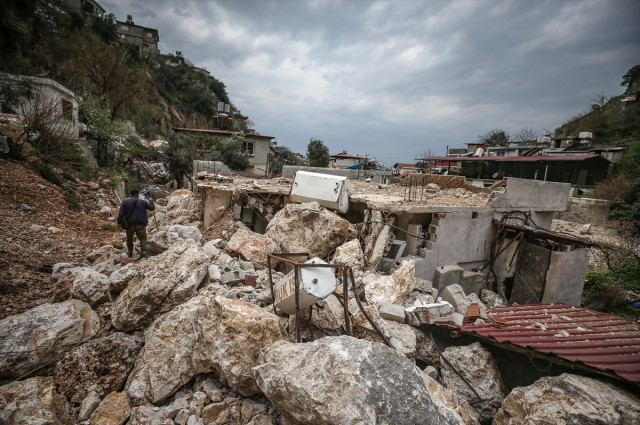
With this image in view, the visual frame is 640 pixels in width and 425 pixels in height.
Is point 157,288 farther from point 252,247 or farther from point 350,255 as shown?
point 350,255

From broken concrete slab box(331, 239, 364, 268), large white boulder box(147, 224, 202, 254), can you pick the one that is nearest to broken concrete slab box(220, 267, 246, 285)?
large white boulder box(147, 224, 202, 254)

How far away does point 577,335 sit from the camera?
13.7 ft

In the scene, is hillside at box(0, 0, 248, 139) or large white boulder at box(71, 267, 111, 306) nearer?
large white boulder at box(71, 267, 111, 306)

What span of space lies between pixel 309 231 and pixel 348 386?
5.01 meters

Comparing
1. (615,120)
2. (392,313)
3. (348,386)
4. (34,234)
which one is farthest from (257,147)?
(615,120)

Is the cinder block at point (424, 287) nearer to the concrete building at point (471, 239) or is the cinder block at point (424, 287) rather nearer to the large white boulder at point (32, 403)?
the concrete building at point (471, 239)

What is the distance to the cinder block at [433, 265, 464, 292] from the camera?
21.8 feet

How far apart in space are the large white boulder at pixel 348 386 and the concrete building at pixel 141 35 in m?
49.9

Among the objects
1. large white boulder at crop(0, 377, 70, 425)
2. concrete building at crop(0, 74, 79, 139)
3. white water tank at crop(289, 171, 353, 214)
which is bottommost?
large white boulder at crop(0, 377, 70, 425)

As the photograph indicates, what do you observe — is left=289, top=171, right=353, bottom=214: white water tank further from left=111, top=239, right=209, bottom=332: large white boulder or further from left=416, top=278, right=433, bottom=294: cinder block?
left=111, top=239, right=209, bottom=332: large white boulder

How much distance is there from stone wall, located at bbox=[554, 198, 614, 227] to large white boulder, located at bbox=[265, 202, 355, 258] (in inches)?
764

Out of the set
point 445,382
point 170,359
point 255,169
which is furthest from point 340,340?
point 255,169

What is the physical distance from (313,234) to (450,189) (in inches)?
293

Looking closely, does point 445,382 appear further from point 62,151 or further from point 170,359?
point 62,151
